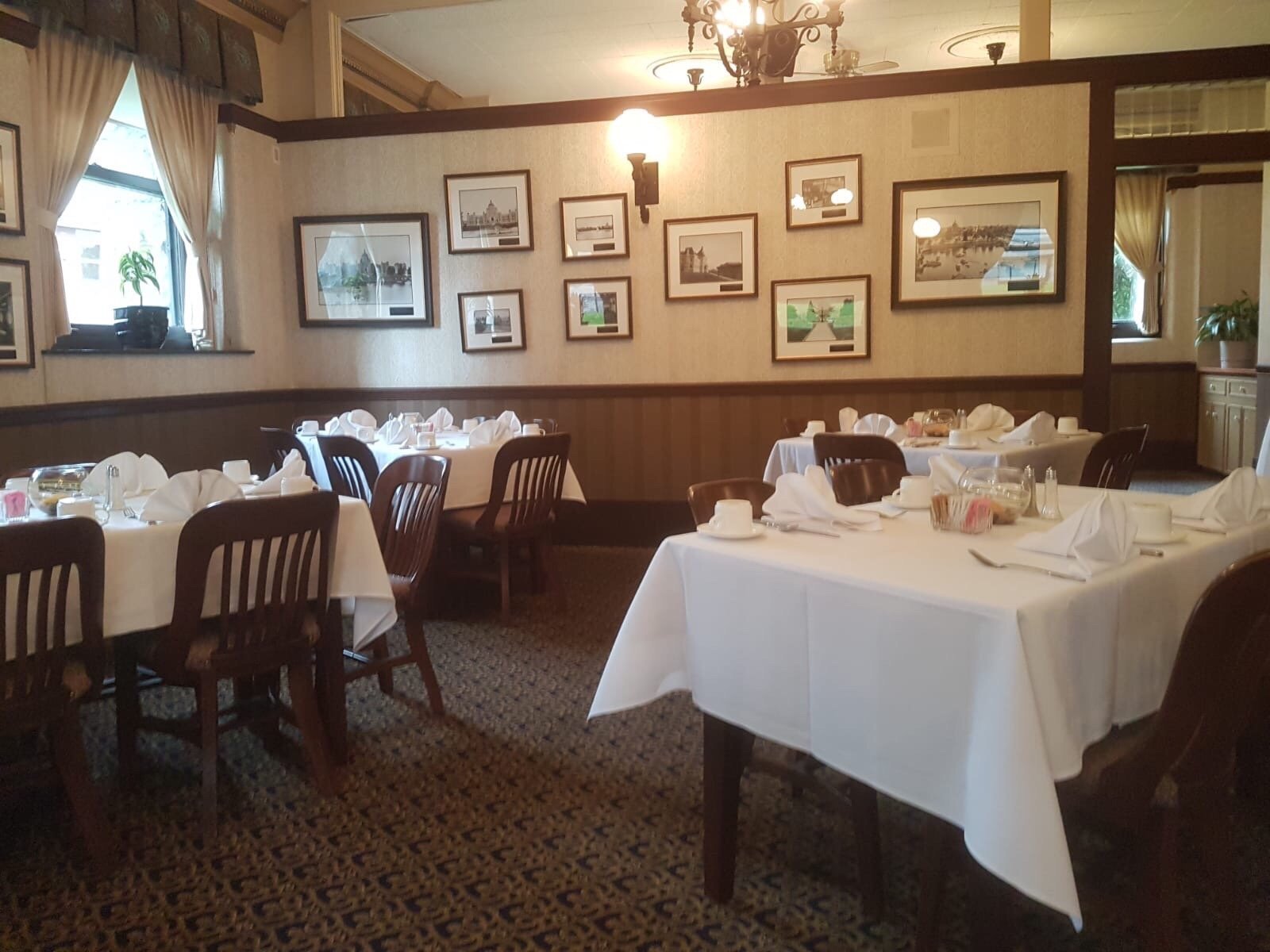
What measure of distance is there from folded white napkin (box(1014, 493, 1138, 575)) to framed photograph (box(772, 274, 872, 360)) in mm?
4494

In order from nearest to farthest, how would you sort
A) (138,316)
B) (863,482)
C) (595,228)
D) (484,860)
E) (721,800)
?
(721,800), (484,860), (863,482), (138,316), (595,228)

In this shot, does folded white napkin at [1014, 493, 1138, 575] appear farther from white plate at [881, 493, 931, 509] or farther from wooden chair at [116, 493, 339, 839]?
wooden chair at [116, 493, 339, 839]

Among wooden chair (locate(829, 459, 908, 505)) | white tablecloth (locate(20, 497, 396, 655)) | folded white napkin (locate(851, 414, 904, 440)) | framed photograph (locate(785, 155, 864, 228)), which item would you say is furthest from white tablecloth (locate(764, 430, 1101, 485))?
white tablecloth (locate(20, 497, 396, 655))

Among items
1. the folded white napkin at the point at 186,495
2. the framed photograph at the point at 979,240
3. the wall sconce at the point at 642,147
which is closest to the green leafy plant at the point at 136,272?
the wall sconce at the point at 642,147

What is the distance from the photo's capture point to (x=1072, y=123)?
602 cm

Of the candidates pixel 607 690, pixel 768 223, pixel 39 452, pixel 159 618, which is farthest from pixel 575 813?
pixel 768 223

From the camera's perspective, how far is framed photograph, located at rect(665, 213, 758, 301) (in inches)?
254

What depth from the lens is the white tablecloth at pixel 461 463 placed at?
4875 millimetres

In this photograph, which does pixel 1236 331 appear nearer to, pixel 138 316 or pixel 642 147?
pixel 642 147

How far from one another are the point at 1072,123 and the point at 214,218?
221 inches

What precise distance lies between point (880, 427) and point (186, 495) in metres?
3.42

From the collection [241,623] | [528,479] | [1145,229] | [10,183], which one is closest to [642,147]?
[528,479]

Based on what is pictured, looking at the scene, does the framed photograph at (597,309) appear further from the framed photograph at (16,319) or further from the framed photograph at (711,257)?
the framed photograph at (16,319)

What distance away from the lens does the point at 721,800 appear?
88.0 inches
